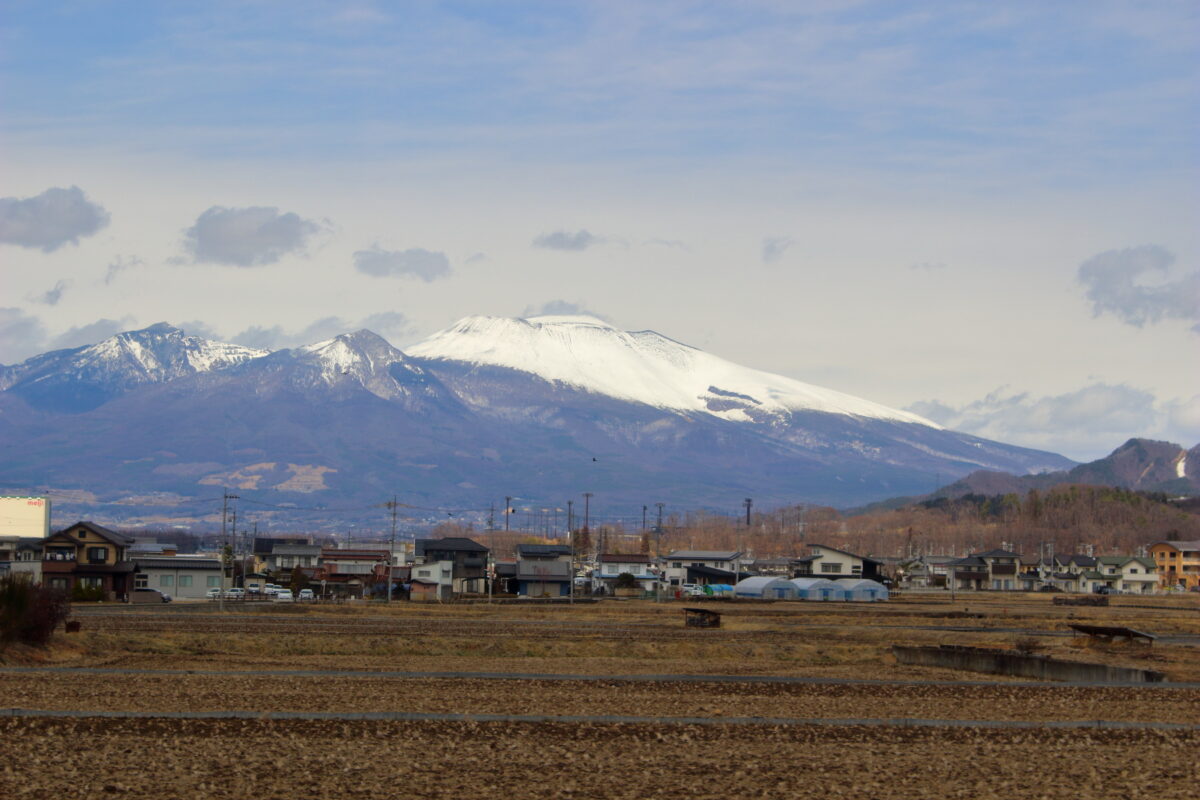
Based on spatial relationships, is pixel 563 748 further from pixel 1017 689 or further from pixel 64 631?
pixel 64 631

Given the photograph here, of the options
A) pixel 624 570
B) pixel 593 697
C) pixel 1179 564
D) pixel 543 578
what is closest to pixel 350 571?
pixel 543 578

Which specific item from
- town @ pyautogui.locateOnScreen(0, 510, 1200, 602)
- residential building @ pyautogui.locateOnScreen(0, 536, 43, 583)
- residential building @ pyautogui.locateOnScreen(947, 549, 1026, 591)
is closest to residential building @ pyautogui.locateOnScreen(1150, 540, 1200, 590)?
town @ pyautogui.locateOnScreen(0, 510, 1200, 602)

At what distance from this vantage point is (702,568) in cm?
11156

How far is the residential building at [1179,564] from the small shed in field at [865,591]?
5319 cm

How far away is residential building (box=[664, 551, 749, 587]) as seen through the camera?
10962 cm

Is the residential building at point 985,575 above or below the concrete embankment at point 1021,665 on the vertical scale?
below

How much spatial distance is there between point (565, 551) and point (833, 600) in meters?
25.4

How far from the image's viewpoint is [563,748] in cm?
1962

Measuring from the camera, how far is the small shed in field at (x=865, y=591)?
9075 centimetres

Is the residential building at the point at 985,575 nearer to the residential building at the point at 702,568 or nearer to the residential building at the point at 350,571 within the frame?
the residential building at the point at 702,568

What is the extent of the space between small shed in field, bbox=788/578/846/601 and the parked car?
40.9 m

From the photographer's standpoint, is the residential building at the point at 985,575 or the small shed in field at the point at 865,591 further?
the residential building at the point at 985,575

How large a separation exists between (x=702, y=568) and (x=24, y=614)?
82814mm

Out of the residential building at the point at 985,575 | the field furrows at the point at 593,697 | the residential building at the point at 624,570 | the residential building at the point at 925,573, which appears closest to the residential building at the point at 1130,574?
the residential building at the point at 985,575
